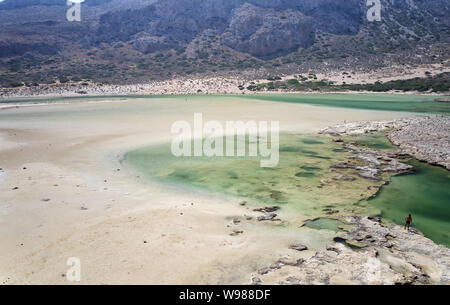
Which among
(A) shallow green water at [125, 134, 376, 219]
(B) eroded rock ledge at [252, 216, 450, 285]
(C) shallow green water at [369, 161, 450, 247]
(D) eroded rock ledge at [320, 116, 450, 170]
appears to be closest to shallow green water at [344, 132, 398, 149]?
(D) eroded rock ledge at [320, 116, 450, 170]

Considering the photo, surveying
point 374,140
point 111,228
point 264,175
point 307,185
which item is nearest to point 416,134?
point 374,140

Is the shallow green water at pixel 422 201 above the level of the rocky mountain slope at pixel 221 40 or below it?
below

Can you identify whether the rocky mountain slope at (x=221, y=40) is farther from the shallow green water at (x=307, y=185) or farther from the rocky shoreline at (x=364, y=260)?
the rocky shoreline at (x=364, y=260)

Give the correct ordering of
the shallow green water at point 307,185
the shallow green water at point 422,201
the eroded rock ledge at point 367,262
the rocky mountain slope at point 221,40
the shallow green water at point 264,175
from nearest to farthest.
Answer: the eroded rock ledge at point 367,262 → the shallow green water at point 422,201 → the shallow green water at point 307,185 → the shallow green water at point 264,175 → the rocky mountain slope at point 221,40

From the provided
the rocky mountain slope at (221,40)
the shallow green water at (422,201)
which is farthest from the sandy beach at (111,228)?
the rocky mountain slope at (221,40)

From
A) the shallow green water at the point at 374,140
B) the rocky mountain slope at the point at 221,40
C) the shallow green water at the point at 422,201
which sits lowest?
the shallow green water at the point at 422,201

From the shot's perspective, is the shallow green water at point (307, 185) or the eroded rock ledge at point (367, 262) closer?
the eroded rock ledge at point (367, 262)

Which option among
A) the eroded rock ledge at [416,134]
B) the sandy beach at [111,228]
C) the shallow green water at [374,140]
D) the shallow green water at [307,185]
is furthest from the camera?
the shallow green water at [374,140]

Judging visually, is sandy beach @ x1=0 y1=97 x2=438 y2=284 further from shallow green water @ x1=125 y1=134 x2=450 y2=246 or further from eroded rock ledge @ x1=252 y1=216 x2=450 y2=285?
shallow green water @ x1=125 y1=134 x2=450 y2=246
